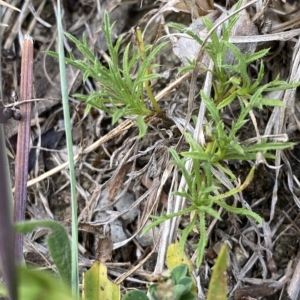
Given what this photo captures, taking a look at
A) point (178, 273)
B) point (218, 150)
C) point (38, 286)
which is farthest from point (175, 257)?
point (38, 286)

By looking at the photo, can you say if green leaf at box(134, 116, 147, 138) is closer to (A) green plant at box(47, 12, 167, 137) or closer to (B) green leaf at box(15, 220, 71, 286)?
(A) green plant at box(47, 12, 167, 137)

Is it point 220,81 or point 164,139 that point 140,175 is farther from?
point 220,81

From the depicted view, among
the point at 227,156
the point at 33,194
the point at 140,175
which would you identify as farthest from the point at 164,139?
the point at 33,194

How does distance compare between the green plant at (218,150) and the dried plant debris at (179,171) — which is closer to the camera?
the green plant at (218,150)

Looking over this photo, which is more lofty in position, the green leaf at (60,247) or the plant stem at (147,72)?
the plant stem at (147,72)

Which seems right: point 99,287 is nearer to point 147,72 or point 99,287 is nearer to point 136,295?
point 136,295

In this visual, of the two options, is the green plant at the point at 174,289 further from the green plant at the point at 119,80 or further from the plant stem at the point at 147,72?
the plant stem at the point at 147,72

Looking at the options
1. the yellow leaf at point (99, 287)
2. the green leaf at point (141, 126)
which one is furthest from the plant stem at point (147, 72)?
the yellow leaf at point (99, 287)

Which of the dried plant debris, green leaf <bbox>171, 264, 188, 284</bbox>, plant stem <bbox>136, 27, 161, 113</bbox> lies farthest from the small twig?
green leaf <bbox>171, 264, 188, 284</bbox>

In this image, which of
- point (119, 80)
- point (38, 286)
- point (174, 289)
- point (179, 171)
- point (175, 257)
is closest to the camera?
point (38, 286)
